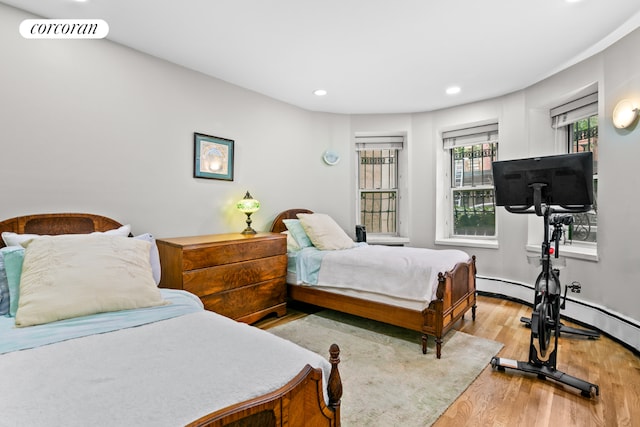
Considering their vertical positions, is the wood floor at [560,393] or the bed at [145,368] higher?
the bed at [145,368]

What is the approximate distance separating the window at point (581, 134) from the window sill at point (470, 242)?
80cm

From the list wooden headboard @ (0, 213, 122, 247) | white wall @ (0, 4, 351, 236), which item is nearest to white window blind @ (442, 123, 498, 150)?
white wall @ (0, 4, 351, 236)

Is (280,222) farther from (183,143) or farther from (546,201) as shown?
(546,201)

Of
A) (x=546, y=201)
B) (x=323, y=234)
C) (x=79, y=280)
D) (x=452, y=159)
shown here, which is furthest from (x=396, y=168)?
(x=79, y=280)

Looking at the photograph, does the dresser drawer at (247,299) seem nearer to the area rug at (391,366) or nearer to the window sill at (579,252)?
the area rug at (391,366)

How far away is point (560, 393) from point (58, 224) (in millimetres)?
3565

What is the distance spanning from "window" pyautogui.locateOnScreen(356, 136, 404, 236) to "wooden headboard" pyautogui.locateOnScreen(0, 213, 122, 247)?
3315 millimetres

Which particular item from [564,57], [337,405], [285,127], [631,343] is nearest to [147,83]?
[285,127]

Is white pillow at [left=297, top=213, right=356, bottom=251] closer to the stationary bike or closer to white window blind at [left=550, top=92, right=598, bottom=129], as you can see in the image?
the stationary bike

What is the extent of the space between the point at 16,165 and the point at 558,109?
5012 millimetres

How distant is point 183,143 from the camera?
10.2 feet

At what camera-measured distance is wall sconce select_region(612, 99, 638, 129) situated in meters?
2.57

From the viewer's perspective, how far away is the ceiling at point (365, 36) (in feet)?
7.14

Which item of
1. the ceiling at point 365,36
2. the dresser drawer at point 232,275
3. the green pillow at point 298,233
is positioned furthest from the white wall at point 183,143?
the dresser drawer at point 232,275
